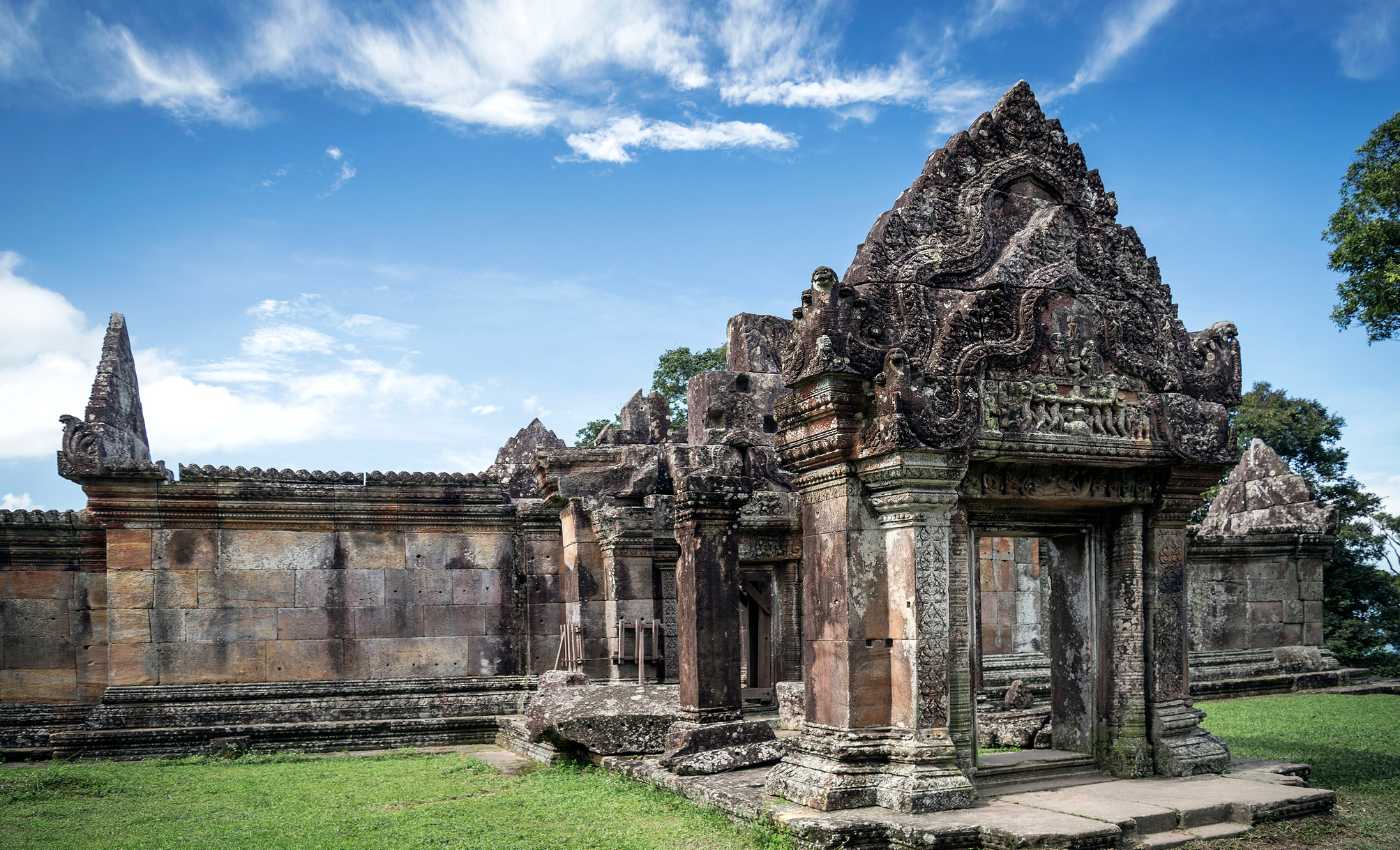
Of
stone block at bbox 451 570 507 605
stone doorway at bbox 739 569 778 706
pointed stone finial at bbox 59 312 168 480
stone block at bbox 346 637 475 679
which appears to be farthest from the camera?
stone doorway at bbox 739 569 778 706

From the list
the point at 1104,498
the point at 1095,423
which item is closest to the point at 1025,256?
the point at 1095,423

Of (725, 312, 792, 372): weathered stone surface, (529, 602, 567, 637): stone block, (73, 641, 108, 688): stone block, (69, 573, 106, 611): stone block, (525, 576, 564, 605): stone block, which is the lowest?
(73, 641, 108, 688): stone block

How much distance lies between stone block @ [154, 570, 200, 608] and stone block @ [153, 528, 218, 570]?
0.08 metres

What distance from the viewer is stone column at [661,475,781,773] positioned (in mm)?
10641

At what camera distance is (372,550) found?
50.2 feet

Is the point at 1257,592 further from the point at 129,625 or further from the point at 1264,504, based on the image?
the point at 129,625

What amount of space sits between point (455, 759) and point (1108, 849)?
7.91 m

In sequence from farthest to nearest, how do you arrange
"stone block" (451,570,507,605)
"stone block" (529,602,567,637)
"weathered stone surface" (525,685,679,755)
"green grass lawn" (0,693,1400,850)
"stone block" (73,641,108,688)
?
"stone block" (529,602,567,637) < "stone block" (451,570,507,605) < "stone block" (73,641,108,688) < "weathered stone surface" (525,685,679,755) < "green grass lawn" (0,693,1400,850)

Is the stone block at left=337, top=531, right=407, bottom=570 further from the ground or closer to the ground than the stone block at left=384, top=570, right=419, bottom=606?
further from the ground

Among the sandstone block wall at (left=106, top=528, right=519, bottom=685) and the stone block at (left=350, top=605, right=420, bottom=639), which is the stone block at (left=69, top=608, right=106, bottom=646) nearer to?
the sandstone block wall at (left=106, top=528, right=519, bottom=685)

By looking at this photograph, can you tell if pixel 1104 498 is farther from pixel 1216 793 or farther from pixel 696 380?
pixel 696 380

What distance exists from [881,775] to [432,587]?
363 inches

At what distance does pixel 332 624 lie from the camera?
14984 mm

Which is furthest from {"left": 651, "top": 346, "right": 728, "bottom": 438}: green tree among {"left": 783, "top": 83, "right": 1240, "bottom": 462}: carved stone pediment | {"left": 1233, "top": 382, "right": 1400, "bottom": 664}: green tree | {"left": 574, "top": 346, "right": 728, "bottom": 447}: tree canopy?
{"left": 783, "top": 83, "right": 1240, "bottom": 462}: carved stone pediment
